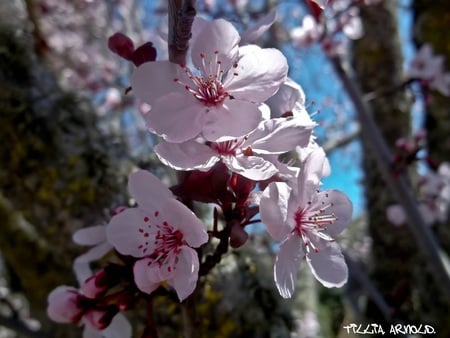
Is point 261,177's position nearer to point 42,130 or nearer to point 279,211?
point 279,211

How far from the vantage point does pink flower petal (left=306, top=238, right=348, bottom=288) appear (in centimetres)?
67

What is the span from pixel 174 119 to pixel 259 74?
0.43ft

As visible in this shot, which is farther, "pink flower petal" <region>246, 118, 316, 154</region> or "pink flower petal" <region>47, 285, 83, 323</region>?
"pink flower petal" <region>47, 285, 83, 323</region>

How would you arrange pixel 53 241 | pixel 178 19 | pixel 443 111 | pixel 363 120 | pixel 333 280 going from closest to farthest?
pixel 178 19 → pixel 333 280 → pixel 53 241 → pixel 363 120 → pixel 443 111

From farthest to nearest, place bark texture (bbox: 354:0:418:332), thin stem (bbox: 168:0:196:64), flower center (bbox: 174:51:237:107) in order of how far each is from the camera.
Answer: bark texture (bbox: 354:0:418:332) < flower center (bbox: 174:51:237:107) < thin stem (bbox: 168:0:196:64)

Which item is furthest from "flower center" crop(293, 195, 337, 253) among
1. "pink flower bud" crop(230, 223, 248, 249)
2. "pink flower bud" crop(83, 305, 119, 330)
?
"pink flower bud" crop(83, 305, 119, 330)

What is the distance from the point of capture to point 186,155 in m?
0.59

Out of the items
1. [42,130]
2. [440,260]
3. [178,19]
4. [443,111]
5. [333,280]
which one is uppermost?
[178,19]

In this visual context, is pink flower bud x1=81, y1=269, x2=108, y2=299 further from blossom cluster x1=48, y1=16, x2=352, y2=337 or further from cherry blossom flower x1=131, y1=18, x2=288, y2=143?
cherry blossom flower x1=131, y1=18, x2=288, y2=143

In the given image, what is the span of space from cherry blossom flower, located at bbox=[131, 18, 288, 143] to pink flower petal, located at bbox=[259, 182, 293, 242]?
→ 83mm

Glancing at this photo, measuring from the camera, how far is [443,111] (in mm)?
2588

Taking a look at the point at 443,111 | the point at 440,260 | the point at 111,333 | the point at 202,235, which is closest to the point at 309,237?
the point at 202,235

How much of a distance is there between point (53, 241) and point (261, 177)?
847mm

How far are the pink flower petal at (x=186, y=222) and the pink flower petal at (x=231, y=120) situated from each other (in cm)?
10
